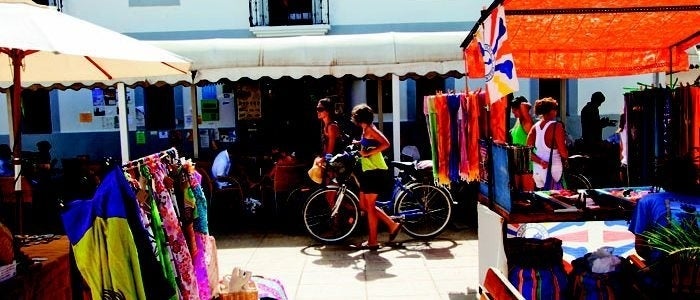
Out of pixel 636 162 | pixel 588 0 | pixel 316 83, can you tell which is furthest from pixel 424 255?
pixel 316 83

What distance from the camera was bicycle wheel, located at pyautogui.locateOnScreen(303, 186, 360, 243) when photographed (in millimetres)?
7406

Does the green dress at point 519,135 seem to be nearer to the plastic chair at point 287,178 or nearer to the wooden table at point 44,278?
the plastic chair at point 287,178

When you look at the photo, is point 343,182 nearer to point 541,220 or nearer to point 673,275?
point 541,220

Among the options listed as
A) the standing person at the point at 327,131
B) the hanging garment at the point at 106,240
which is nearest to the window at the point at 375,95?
the standing person at the point at 327,131

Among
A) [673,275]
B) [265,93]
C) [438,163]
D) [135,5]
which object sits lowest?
[673,275]

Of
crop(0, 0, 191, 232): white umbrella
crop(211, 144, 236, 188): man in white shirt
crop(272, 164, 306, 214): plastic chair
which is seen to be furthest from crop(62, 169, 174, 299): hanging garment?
crop(211, 144, 236, 188): man in white shirt

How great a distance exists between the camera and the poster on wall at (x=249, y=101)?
13930mm

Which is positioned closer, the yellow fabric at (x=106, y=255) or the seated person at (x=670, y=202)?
the yellow fabric at (x=106, y=255)

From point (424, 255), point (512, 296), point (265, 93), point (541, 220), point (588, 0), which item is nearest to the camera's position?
point (512, 296)

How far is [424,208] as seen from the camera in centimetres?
757

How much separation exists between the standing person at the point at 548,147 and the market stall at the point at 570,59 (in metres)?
0.45

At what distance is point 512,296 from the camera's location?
7.73ft

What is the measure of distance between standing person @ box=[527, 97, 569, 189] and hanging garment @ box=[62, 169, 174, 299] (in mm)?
4902

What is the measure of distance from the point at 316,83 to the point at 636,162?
387 inches
